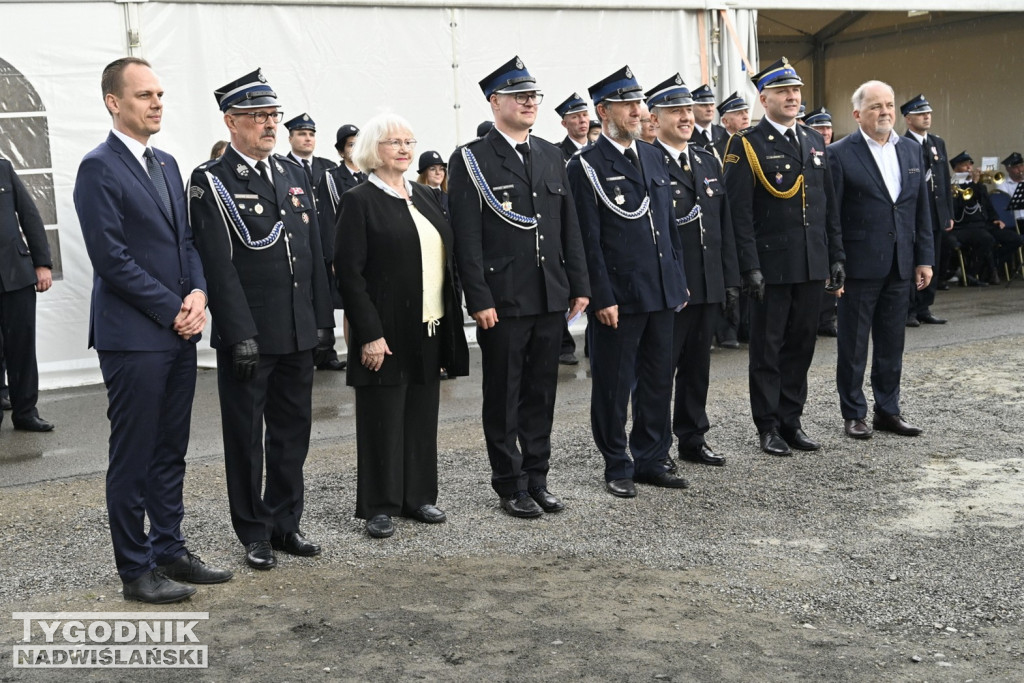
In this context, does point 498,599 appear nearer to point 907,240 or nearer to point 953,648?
point 953,648

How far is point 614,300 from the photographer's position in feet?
19.7

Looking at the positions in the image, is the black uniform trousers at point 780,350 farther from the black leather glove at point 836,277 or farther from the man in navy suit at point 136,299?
the man in navy suit at point 136,299

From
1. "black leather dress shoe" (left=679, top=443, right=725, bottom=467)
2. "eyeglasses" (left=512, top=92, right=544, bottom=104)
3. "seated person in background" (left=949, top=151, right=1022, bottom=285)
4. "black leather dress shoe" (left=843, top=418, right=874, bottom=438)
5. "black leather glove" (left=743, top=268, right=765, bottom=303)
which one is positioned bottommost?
"black leather dress shoe" (left=679, top=443, right=725, bottom=467)

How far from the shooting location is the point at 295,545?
5117mm

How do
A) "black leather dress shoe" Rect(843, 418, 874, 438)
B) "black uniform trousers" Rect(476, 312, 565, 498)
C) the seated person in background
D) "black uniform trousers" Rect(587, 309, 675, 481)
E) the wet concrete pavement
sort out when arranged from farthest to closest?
the seated person in background < the wet concrete pavement < "black leather dress shoe" Rect(843, 418, 874, 438) < "black uniform trousers" Rect(587, 309, 675, 481) < "black uniform trousers" Rect(476, 312, 565, 498)

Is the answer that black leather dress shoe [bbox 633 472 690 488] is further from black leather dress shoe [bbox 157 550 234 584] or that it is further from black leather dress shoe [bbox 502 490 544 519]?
black leather dress shoe [bbox 157 550 234 584]

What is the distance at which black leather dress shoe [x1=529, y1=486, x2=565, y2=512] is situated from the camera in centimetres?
571

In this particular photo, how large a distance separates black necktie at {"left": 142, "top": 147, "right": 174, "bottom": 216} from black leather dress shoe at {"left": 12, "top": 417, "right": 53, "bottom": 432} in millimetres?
4098

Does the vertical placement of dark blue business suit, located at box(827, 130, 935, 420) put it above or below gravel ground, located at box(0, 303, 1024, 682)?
above

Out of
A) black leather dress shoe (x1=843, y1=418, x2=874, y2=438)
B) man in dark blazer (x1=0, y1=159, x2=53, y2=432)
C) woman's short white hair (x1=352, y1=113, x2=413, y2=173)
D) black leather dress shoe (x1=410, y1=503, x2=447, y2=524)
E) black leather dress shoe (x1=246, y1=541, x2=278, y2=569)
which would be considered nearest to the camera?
black leather dress shoe (x1=246, y1=541, x2=278, y2=569)

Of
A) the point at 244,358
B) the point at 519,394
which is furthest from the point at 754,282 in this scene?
the point at 244,358

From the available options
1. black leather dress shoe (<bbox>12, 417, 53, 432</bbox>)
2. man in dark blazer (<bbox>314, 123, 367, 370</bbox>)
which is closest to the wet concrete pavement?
black leather dress shoe (<bbox>12, 417, 53, 432</bbox>)

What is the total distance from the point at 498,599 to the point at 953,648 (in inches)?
61.7

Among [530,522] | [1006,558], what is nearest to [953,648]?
[1006,558]
